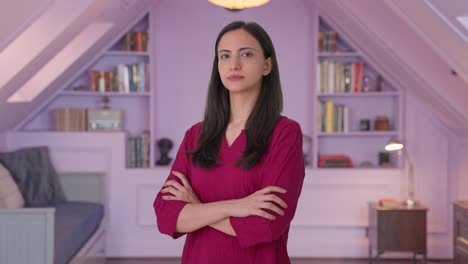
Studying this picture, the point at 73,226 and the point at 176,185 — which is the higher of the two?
the point at 176,185

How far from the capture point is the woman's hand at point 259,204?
147cm

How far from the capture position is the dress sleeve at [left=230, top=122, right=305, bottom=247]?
1467mm

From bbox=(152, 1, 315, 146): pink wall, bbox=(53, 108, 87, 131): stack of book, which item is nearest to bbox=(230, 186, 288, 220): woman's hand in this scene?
bbox=(53, 108, 87, 131): stack of book

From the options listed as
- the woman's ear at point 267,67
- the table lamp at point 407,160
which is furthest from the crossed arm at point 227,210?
the table lamp at point 407,160

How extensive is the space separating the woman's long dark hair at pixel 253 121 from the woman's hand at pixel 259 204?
0.08 metres

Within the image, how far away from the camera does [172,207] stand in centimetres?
160

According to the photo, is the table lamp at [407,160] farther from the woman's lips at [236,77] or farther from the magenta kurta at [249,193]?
the woman's lips at [236,77]

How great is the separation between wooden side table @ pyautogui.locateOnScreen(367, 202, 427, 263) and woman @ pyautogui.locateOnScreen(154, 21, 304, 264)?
301 cm

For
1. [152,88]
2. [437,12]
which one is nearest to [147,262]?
[152,88]

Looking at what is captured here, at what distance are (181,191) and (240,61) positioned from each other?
40 centimetres

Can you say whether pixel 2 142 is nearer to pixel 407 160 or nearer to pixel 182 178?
pixel 407 160

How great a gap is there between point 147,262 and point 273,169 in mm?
3690

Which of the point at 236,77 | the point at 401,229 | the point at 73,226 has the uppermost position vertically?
the point at 236,77

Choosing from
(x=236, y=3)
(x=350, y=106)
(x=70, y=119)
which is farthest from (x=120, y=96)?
(x=236, y=3)
